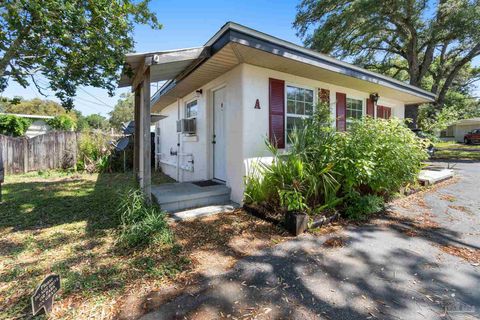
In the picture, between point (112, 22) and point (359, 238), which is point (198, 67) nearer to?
point (112, 22)

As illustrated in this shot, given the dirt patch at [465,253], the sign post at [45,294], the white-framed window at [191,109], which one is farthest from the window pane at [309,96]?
the sign post at [45,294]

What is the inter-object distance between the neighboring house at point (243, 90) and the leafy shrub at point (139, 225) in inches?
72.1

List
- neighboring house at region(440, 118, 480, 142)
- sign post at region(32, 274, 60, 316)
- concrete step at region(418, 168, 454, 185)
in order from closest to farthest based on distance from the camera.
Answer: sign post at region(32, 274, 60, 316) < concrete step at region(418, 168, 454, 185) < neighboring house at region(440, 118, 480, 142)

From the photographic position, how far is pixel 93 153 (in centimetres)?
1051

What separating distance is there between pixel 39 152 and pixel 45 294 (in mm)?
10425

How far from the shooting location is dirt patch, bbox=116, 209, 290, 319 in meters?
2.21

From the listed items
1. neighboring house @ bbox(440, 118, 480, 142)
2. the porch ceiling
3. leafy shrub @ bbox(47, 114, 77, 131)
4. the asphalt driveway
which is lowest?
the asphalt driveway

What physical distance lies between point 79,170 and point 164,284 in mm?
9854

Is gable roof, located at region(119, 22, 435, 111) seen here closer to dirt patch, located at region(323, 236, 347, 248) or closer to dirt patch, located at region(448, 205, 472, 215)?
dirt patch, located at region(323, 236, 347, 248)

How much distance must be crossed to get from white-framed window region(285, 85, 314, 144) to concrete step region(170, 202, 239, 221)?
1.97 metres

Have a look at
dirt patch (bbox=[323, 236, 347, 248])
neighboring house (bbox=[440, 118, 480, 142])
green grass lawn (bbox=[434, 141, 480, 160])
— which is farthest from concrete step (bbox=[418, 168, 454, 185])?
neighboring house (bbox=[440, 118, 480, 142])

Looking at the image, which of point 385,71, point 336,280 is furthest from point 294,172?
point 385,71

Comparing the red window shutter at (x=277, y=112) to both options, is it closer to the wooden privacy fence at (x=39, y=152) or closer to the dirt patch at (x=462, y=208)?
the dirt patch at (x=462, y=208)

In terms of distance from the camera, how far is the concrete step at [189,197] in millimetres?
4566
